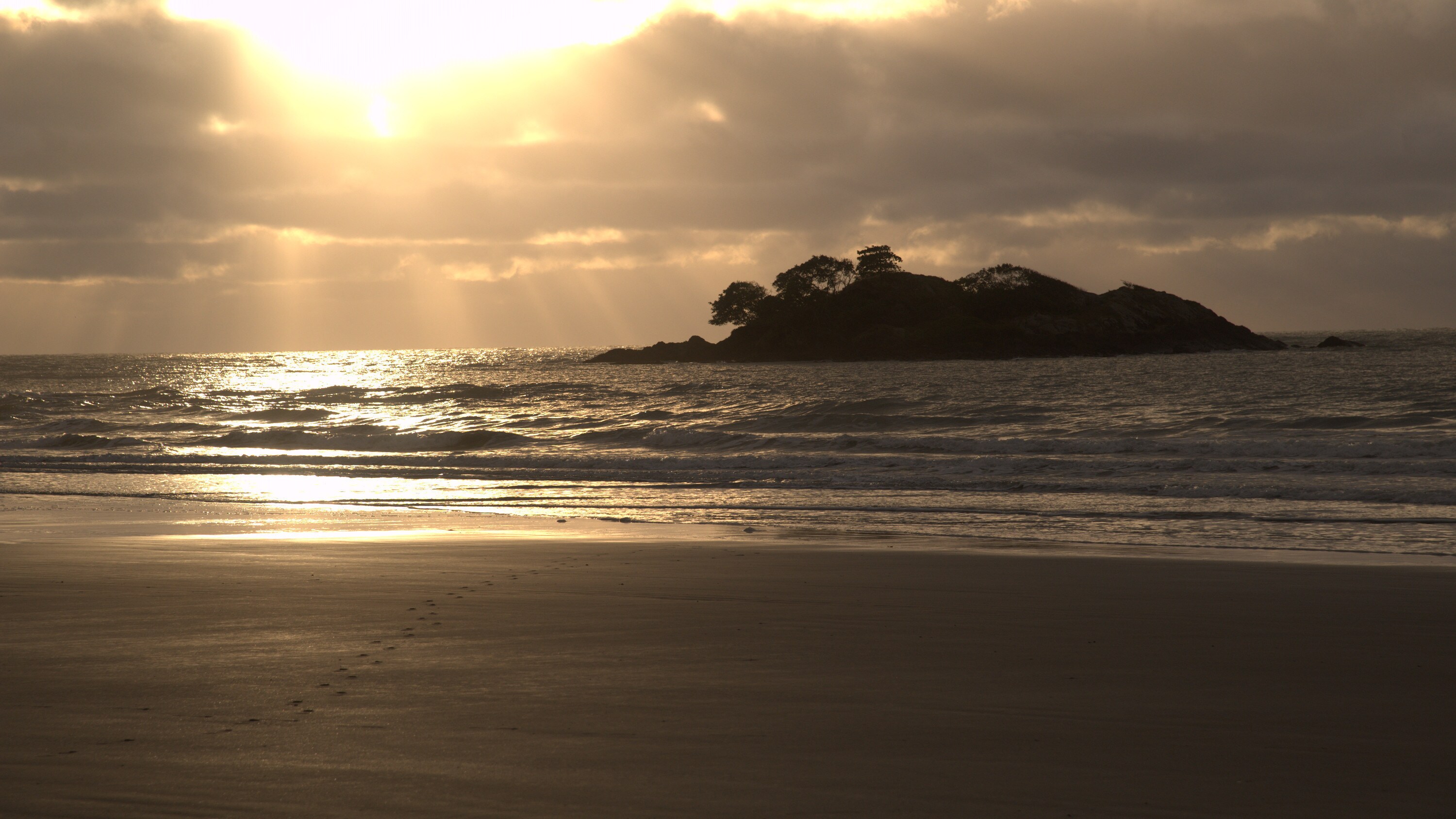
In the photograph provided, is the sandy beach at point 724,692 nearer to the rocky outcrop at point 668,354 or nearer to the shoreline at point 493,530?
the shoreline at point 493,530

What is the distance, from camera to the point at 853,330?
13000cm

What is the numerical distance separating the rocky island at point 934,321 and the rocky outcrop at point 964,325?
0.16 meters

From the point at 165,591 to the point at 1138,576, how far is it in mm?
9195

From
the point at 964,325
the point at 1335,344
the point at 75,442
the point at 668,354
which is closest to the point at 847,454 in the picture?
the point at 75,442

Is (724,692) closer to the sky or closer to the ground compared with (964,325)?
closer to the ground

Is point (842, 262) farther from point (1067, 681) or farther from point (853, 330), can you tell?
point (1067, 681)

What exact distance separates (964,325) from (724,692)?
122 metres

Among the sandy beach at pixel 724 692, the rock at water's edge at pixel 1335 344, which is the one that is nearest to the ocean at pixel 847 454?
the sandy beach at pixel 724 692

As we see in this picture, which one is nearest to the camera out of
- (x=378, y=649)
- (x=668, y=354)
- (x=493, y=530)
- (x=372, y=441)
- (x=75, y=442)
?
(x=378, y=649)

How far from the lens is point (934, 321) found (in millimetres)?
128625

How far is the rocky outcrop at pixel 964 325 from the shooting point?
389ft

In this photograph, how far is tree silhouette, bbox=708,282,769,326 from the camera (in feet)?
456

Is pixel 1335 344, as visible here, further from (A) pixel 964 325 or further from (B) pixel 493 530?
(B) pixel 493 530

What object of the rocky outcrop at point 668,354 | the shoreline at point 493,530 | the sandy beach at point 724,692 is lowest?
the shoreline at point 493,530
